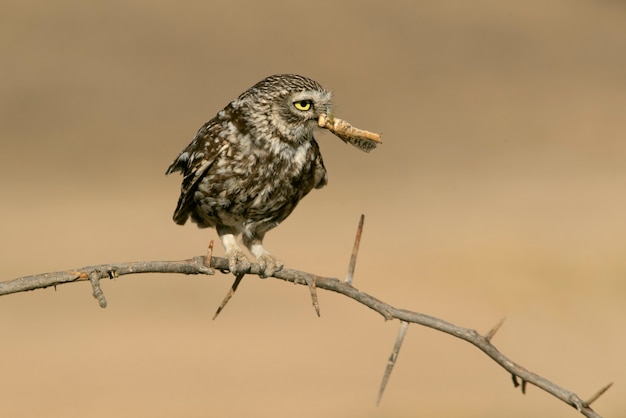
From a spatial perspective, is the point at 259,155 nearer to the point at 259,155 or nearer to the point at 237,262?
the point at 259,155

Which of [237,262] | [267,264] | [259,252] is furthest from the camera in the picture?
[259,252]

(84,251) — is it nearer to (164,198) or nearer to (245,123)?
(164,198)

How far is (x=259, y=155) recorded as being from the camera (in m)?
8.48

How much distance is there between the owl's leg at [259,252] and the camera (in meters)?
8.83

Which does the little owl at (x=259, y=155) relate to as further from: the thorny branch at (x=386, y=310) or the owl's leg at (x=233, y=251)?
the thorny branch at (x=386, y=310)

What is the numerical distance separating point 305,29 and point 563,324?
19558mm

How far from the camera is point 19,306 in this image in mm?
24422

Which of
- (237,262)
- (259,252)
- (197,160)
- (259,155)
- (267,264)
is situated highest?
(259,155)

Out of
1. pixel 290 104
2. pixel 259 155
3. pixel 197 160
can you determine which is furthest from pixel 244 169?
pixel 290 104

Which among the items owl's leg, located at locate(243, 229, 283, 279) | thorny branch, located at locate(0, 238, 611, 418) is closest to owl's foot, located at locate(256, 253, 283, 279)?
owl's leg, located at locate(243, 229, 283, 279)

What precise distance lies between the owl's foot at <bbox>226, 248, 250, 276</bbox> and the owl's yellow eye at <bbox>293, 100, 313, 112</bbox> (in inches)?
44.7

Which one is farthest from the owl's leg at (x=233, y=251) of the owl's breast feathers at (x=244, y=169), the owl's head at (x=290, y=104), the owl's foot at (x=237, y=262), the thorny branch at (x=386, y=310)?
the thorny branch at (x=386, y=310)

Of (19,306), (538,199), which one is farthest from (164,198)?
(538,199)

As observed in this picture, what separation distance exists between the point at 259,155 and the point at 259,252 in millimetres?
989
